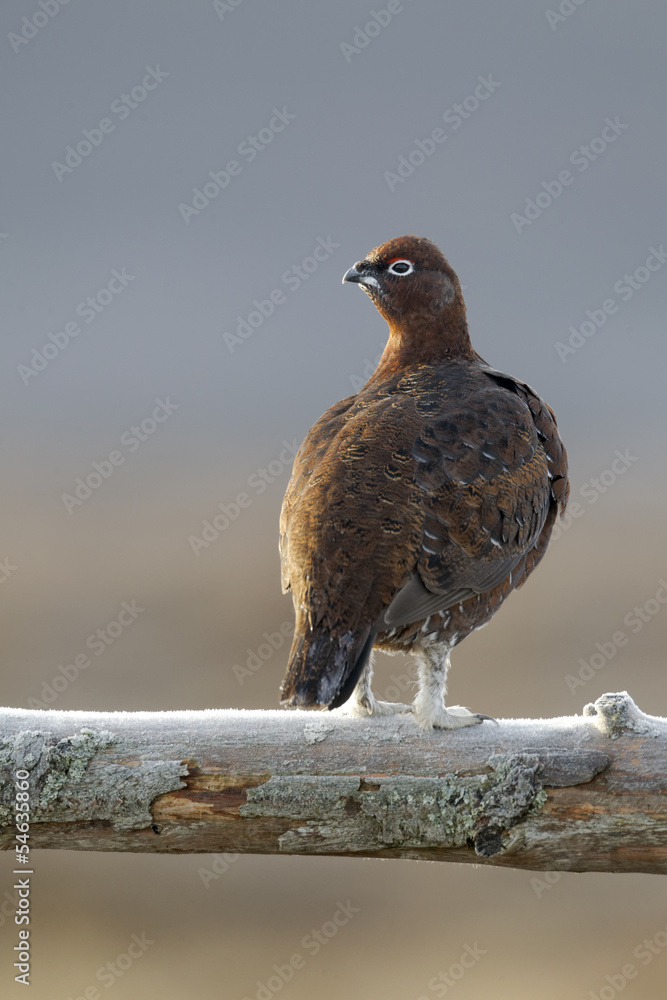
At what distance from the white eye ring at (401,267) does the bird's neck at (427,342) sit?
15cm

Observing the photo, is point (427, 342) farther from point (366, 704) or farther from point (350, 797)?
point (350, 797)

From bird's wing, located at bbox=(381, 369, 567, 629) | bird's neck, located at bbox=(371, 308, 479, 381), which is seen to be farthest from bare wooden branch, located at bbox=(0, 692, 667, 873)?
bird's neck, located at bbox=(371, 308, 479, 381)

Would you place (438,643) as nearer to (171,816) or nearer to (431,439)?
(431,439)

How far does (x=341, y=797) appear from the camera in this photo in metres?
2.52

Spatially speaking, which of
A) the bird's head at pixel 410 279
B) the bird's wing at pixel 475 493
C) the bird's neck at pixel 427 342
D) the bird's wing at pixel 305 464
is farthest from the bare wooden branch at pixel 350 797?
the bird's head at pixel 410 279

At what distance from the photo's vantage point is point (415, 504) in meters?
2.80

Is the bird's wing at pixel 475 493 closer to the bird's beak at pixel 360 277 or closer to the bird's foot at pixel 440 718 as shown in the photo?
the bird's foot at pixel 440 718

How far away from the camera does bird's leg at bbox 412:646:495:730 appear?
2.76m

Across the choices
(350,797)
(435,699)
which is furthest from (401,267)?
(350,797)

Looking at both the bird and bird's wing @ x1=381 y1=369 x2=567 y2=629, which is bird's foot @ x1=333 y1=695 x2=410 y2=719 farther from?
bird's wing @ x1=381 y1=369 x2=567 y2=629

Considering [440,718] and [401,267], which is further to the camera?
[401,267]

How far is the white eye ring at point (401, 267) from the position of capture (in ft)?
11.1

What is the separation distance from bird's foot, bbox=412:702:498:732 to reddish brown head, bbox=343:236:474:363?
4.11ft

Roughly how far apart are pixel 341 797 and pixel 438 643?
0.64m
